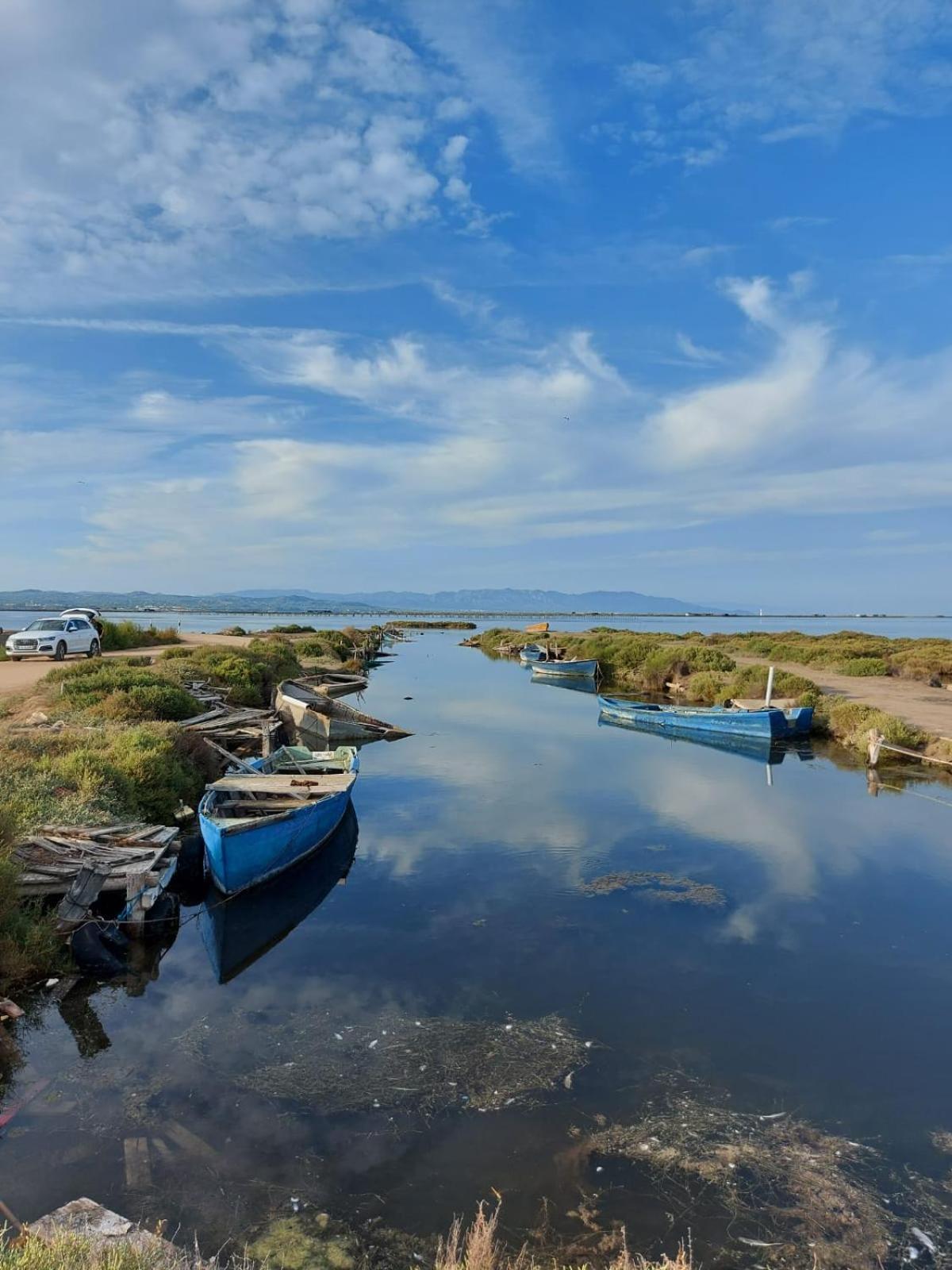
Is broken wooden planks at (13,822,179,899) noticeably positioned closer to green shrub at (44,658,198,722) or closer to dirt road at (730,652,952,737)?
green shrub at (44,658,198,722)

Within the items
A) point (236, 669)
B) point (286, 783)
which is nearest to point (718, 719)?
point (236, 669)

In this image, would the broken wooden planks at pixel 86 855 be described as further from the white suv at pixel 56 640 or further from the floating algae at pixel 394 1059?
the white suv at pixel 56 640

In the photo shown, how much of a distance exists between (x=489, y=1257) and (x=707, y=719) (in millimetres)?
32313

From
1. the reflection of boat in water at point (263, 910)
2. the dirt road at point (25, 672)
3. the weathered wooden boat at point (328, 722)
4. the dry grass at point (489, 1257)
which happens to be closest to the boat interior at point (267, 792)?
the reflection of boat in water at point (263, 910)

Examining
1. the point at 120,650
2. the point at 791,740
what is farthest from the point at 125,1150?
the point at 120,650

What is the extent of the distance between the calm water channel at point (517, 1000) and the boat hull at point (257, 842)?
68 centimetres

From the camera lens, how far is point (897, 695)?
4153cm

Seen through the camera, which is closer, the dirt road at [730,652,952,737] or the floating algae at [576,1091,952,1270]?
the floating algae at [576,1091,952,1270]

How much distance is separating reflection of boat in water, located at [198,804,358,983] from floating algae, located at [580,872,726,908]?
5.56m

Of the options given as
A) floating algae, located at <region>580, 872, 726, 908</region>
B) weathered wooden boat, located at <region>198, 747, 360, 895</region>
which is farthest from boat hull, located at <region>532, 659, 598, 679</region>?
floating algae, located at <region>580, 872, 726, 908</region>

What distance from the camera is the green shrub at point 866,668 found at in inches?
2031

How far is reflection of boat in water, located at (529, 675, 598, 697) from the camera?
56.3 meters

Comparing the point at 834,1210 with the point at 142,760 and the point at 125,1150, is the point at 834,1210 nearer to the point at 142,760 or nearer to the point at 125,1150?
the point at 125,1150

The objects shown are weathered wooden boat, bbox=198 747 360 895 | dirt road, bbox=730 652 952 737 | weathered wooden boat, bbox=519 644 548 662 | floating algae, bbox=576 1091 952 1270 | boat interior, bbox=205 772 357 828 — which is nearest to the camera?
floating algae, bbox=576 1091 952 1270
